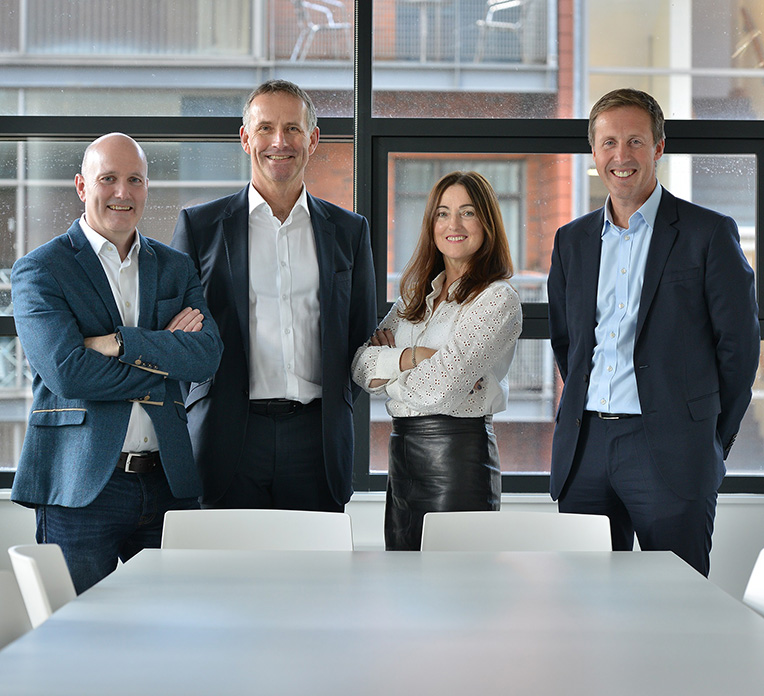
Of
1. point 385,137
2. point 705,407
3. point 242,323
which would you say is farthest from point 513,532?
point 385,137

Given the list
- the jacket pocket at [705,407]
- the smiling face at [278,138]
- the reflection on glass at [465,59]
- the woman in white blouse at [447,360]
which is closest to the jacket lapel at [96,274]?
the smiling face at [278,138]

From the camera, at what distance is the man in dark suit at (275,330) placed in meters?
2.71

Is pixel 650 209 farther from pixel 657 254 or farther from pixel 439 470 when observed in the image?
pixel 439 470

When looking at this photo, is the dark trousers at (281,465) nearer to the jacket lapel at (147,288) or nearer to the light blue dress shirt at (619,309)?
the jacket lapel at (147,288)

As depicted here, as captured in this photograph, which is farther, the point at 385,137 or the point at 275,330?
the point at 385,137

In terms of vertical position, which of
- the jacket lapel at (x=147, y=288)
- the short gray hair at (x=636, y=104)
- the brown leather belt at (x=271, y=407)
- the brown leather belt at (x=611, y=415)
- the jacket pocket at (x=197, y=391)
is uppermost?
the short gray hair at (x=636, y=104)

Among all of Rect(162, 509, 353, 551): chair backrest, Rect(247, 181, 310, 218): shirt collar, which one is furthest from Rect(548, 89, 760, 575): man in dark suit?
Rect(247, 181, 310, 218): shirt collar

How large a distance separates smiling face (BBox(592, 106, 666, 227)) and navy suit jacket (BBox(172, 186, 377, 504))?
871 millimetres

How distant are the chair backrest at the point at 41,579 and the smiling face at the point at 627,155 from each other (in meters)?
1.97

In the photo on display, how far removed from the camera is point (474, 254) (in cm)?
286

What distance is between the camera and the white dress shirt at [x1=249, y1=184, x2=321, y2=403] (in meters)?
2.75

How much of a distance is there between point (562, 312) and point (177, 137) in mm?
2089

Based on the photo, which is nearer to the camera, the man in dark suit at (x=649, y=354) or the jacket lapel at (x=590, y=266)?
the man in dark suit at (x=649, y=354)

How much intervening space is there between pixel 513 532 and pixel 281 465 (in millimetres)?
795
